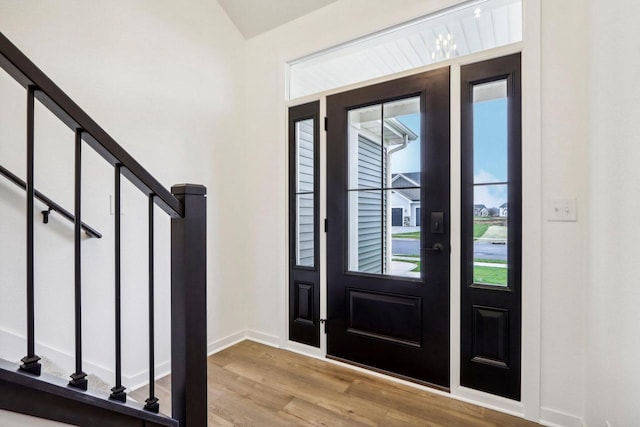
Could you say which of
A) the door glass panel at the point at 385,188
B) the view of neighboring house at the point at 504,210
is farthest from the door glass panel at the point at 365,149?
the view of neighboring house at the point at 504,210

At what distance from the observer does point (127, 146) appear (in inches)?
82.9

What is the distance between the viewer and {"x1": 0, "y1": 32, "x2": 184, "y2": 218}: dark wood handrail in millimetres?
744

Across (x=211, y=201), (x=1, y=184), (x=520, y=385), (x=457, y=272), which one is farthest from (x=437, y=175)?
(x=1, y=184)

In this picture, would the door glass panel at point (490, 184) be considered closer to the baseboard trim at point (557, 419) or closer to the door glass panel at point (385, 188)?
the door glass panel at point (385, 188)

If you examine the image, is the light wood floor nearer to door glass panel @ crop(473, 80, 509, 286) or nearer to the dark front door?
the dark front door

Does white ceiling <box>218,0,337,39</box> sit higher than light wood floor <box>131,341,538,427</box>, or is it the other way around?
white ceiling <box>218,0,337,39</box>

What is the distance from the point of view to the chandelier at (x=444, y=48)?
2.06m

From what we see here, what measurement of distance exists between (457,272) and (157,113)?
2353 mm

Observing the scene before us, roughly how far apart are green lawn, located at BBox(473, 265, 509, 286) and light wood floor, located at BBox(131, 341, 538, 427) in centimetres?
75

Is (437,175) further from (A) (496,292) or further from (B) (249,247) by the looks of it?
(B) (249,247)

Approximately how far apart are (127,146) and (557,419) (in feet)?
10.0

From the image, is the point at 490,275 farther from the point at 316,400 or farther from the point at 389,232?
the point at 316,400

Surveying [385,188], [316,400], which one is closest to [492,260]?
[385,188]

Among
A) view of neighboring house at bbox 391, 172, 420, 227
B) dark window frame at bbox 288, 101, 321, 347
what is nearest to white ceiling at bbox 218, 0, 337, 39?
dark window frame at bbox 288, 101, 321, 347
